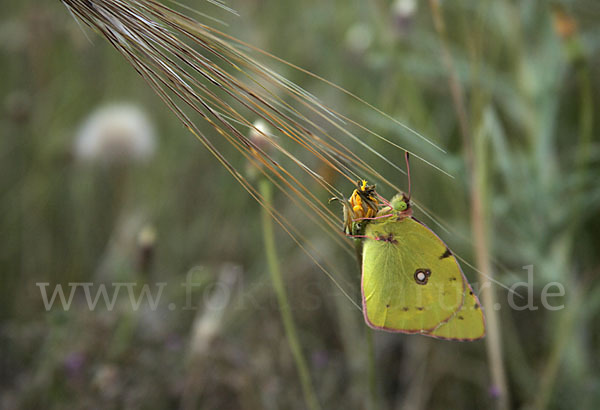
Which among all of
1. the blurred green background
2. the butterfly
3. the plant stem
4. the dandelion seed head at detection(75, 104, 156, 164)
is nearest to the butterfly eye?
the butterfly

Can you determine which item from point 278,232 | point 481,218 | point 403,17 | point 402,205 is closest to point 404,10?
point 403,17

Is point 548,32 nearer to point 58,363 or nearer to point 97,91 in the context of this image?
point 58,363

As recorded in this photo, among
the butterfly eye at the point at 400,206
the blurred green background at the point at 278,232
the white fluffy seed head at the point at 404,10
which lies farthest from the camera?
the white fluffy seed head at the point at 404,10

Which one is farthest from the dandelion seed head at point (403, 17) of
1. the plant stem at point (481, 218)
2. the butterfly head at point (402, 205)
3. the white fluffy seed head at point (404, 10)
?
the butterfly head at point (402, 205)

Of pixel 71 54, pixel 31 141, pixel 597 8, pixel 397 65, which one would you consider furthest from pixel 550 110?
pixel 71 54

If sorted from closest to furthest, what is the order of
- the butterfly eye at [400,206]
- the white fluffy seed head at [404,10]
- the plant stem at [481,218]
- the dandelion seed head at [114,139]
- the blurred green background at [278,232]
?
the butterfly eye at [400,206], the plant stem at [481,218], the blurred green background at [278,232], the white fluffy seed head at [404,10], the dandelion seed head at [114,139]

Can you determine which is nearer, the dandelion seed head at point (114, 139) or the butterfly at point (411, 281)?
the butterfly at point (411, 281)

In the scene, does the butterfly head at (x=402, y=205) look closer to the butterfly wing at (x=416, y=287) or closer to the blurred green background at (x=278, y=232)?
the butterfly wing at (x=416, y=287)

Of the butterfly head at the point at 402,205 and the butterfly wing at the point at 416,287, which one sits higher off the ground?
the butterfly head at the point at 402,205

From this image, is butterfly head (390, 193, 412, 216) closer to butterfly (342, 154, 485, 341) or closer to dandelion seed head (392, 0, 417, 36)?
butterfly (342, 154, 485, 341)
